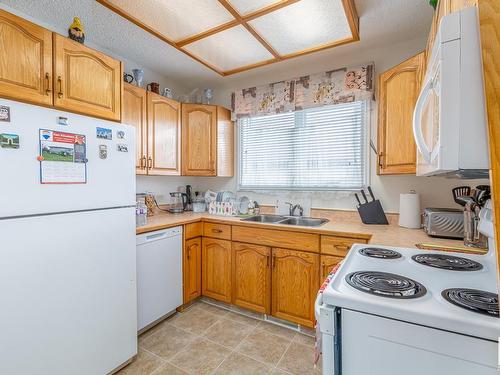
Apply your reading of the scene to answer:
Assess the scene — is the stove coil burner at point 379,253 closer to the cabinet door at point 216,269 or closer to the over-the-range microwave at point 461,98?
the over-the-range microwave at point 461,98

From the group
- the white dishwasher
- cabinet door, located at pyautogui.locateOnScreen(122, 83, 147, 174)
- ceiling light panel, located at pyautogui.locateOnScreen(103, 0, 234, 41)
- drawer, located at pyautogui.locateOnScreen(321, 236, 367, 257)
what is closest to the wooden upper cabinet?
cabinet door, located at pyautogui.locateOnScreen(122, 83, 147, 174)

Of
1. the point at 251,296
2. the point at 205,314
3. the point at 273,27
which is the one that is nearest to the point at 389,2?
the point at 273,27

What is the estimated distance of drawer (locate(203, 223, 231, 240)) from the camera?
7.88ft

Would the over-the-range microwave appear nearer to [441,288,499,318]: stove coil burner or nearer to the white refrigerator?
[441,288,499,318]: stove coil burner

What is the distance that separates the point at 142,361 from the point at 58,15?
254cm

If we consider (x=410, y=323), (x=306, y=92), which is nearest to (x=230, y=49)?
(x=306, y=92)

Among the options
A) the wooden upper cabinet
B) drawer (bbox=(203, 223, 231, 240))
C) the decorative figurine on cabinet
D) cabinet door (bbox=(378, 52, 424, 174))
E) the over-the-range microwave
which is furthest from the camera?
the wooden upper cabinet

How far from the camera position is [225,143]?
3.00 metres

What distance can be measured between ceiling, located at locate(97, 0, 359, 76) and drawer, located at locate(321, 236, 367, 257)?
1.54 m

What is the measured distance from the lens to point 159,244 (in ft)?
6.93

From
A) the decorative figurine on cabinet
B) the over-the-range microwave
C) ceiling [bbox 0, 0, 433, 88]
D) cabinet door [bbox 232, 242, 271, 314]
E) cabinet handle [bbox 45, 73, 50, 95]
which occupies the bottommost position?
cabinet door [bbox 232, 242, 271, 314]

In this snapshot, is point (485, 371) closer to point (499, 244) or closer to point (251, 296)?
point (499, 244)

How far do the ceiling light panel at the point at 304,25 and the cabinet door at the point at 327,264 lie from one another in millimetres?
1702

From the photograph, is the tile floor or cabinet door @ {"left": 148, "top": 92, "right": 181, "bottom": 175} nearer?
the tile floor
